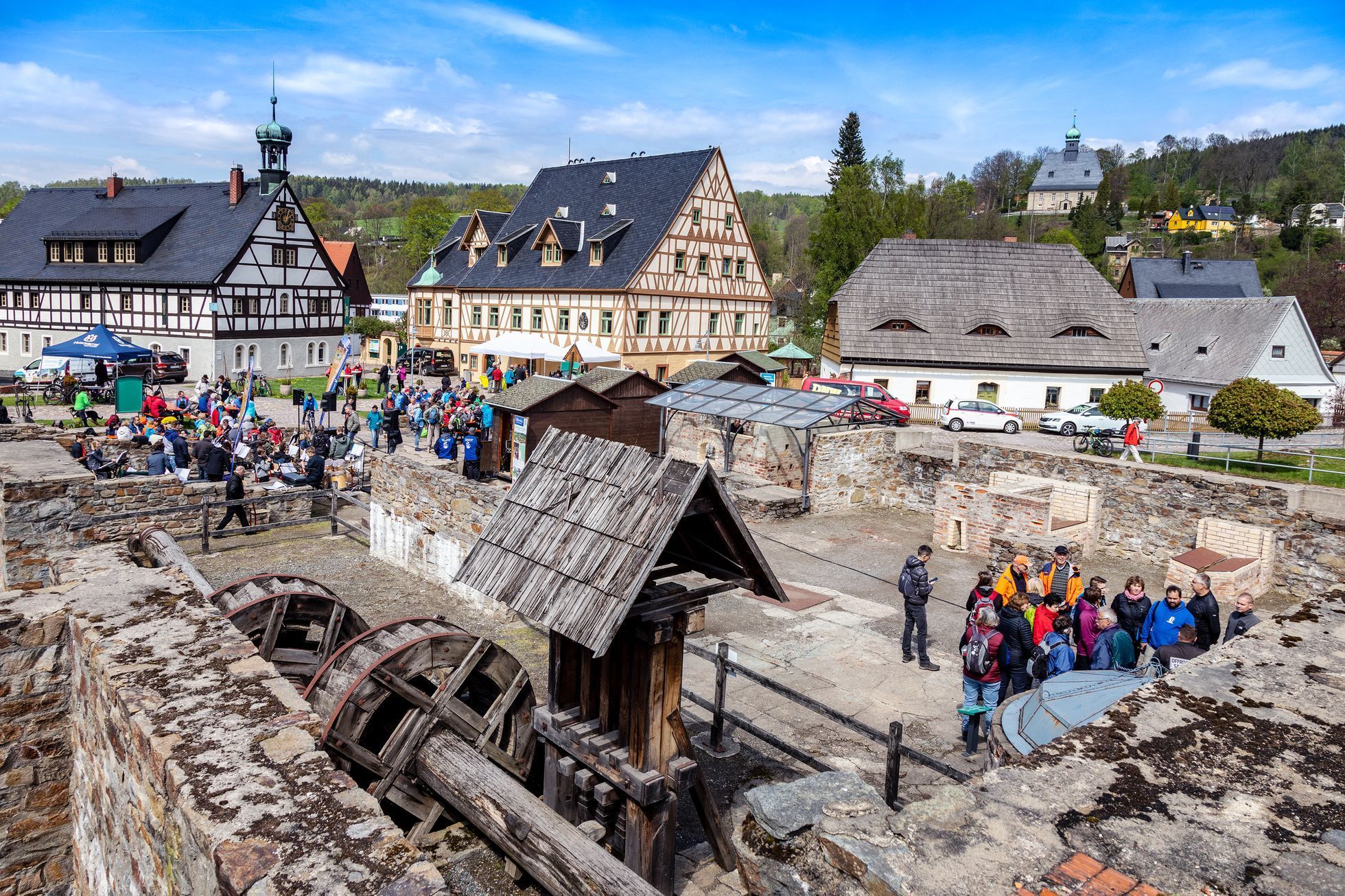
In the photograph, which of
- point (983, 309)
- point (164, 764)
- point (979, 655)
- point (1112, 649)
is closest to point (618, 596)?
point (164, 764)

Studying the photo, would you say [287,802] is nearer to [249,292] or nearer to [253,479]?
[253,479]

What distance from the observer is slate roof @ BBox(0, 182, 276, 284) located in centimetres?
3938

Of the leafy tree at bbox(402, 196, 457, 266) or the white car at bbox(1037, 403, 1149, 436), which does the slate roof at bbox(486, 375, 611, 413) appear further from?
the leafy tree at bbox(402, 196, 457, 266)

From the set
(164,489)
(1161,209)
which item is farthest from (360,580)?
(1161,209)

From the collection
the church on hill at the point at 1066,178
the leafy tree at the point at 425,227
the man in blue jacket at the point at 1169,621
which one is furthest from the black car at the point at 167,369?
the church on hill at the point at 1066,178

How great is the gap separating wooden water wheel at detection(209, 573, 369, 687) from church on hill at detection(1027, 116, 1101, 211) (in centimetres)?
13426

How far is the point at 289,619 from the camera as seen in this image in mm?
7664

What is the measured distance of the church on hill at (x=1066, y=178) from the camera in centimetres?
12469

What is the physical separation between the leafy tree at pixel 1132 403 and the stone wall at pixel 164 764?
24567mm

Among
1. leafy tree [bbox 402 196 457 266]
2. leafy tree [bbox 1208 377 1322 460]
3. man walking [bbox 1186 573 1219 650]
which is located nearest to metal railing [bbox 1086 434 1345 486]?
leafy tree [bbox 1208 377 1322 460]

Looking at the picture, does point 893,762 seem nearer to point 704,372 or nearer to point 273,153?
point 704,372

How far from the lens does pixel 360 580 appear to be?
1250 cm

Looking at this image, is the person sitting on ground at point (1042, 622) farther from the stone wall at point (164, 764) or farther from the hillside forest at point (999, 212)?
the hillside forest at point (999, 212)

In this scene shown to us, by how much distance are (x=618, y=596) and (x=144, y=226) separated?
4488cm
